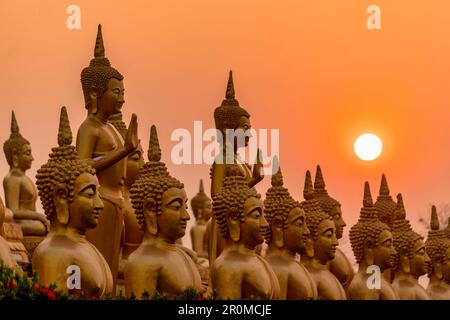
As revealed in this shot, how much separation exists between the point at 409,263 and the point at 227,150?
3777 millimetres

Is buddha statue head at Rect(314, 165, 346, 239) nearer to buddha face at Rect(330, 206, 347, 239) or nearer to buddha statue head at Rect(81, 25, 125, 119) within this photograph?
buddha face at Rect(330, 206, 347, 239)

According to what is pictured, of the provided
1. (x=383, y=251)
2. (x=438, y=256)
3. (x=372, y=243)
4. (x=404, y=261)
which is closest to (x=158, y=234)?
(x=372, y=243)

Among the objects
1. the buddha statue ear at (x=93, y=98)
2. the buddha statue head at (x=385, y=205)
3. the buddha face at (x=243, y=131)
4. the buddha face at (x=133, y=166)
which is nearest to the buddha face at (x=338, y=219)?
the buddha statue head at (x=385, y=205)

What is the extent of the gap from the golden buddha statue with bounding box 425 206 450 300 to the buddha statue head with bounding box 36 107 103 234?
29.7ft

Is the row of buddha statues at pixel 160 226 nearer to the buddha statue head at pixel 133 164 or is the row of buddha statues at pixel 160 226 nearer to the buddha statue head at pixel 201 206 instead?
the buddha statue head at pixel 133 164

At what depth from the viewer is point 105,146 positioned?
18.7m

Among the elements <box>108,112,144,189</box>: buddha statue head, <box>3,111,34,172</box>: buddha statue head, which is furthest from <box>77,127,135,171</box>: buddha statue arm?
<box>3,111,34,172</box>: buddha statue head

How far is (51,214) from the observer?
1652 centimetres

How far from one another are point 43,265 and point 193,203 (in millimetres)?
13394

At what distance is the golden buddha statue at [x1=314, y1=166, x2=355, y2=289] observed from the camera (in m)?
22.8

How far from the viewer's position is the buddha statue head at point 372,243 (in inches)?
860

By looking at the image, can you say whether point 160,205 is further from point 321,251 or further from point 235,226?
point 321,251
